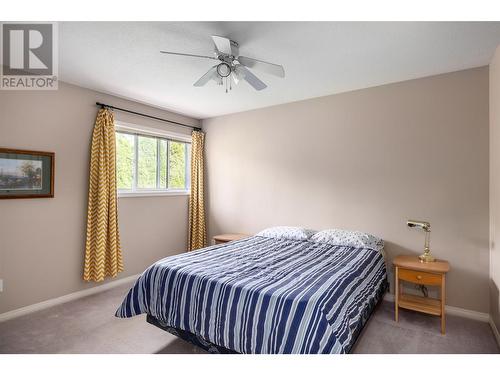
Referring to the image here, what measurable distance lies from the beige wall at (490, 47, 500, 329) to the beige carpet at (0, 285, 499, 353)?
0.33 meters

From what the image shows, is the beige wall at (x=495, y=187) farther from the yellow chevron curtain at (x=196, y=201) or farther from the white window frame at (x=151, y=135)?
the white window frame at (x=151, y=135)

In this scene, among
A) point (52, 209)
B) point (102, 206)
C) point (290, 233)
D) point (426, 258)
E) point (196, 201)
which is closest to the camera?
point (426, 258)

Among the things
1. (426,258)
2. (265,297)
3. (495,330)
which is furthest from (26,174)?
(495,330)

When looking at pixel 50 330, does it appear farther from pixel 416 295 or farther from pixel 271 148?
pixel 416 295

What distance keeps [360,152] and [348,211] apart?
748mm

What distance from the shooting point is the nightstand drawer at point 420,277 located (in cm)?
251

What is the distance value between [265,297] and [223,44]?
1.79 m

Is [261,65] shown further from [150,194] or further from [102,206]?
[150,194]

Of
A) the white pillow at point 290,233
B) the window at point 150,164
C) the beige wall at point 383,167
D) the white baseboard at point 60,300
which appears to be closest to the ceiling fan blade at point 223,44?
the beige wall at point 383,167

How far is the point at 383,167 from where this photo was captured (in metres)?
3.27

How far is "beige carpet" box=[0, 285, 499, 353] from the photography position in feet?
7.27
